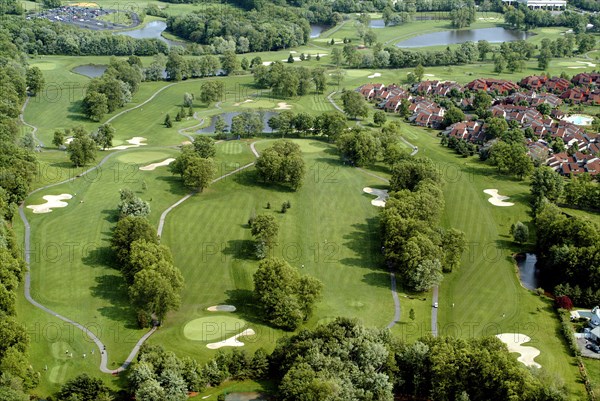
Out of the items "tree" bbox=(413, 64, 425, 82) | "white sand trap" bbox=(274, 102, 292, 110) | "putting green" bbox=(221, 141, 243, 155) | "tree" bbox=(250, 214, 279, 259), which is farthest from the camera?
"tree" bbox=(413, 64, 425, 82)

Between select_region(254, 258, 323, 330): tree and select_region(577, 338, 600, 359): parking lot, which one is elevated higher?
select_region(254, 258, 323, 330): tree

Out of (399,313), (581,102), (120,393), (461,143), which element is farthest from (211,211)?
(581,102)

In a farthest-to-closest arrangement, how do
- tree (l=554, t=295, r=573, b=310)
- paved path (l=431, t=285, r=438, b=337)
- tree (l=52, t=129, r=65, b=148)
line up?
tree (l=52, t=129, r=65, b=148), tree (l=554, t=295, r=573, b=310), paved path (l=431, t=285, r=438, b=337)

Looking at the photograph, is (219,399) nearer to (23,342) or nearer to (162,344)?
(162,344)

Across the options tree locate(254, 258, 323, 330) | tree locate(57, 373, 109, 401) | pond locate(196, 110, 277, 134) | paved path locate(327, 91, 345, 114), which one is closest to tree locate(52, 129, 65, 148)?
pond locate(196, 110, 277, 134)

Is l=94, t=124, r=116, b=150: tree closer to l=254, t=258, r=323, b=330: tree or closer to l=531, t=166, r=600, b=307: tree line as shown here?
l=254, t=258, r=323, b=330: tree
